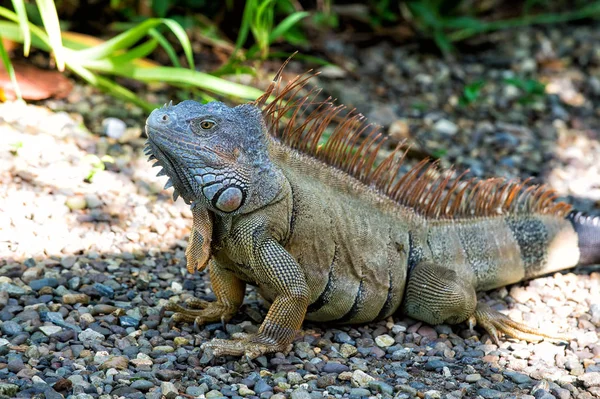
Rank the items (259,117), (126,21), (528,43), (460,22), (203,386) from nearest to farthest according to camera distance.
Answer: (203,386)
(259,117)
(126,21)
(460,22)
(528,43)

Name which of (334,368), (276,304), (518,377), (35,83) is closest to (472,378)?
(518,377)

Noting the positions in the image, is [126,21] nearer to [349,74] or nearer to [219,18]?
[219,18]

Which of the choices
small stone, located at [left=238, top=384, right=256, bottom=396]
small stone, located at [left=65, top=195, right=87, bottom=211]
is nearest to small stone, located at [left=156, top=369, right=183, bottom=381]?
small stone, located at [left=238, top=384, right=256, bottom=396]

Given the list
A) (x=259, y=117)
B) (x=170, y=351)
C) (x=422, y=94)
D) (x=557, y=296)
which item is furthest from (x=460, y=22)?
(x=170, y=351)

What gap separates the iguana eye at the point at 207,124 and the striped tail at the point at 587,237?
3.34 meters

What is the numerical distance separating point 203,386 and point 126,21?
6.23 m

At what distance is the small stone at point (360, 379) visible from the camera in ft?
15.6

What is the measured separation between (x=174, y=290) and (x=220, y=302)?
58 cm

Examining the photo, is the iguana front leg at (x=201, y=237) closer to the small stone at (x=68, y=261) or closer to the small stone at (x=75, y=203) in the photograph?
the small stone at (x=68, y=261)

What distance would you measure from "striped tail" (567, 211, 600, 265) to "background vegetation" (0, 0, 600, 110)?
292cm

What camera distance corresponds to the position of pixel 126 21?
9680mm

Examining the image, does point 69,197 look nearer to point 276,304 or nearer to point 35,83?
point 35,83

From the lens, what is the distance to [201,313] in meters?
5.40

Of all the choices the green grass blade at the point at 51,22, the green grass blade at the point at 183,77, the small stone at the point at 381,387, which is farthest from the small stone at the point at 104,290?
the green grass blade at the point at 183,77
